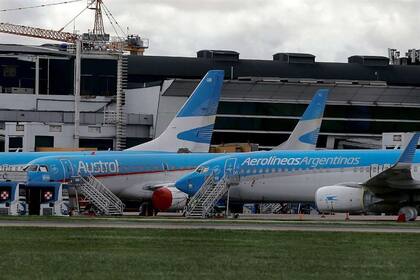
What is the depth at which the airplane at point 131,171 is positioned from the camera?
235ft

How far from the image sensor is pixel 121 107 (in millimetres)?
124688

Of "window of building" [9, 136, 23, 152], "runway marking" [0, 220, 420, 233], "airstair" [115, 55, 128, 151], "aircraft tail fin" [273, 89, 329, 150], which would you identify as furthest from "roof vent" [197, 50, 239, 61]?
"runway marking" [0, 220, 420, 233]

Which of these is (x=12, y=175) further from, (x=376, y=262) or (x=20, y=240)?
(x=376, y=262)

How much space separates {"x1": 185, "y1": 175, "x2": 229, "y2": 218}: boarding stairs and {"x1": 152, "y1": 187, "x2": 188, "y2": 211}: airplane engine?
3.27m

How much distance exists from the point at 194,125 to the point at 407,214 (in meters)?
29.0

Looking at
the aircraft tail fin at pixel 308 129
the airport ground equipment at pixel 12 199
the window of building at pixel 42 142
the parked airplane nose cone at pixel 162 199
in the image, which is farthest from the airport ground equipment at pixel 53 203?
the window of building at pixel 42 142

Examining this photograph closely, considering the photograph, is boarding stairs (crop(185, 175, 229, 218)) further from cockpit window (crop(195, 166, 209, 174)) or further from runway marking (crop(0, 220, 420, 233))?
runway marking (crop(0, 220, 420, 233))

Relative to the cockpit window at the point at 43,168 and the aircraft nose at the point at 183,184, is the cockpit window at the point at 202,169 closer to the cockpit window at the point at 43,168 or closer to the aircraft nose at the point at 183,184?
the aircraft nose at the point at 183,184

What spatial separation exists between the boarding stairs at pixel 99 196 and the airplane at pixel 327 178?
14.7ft

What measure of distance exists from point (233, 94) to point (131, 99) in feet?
55.6

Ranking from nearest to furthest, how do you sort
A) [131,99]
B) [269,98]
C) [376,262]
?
1. [376,262]
2. [269,98]
3. [131,99]

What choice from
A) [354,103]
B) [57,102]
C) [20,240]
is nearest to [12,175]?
[20,240]

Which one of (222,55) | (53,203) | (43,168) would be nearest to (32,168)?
(43,168)

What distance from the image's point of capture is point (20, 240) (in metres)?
36.2
